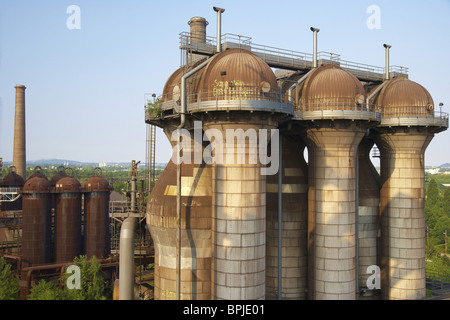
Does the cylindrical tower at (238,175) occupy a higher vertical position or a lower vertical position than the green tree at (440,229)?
higher

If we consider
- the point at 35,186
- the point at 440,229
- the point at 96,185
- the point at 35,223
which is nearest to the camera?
the point at 35,223

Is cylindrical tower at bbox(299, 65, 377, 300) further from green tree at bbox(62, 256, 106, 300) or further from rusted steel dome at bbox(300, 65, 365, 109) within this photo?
green tree at bbox(62, 256, 106, 300)

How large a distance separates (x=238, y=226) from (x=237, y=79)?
10.7 m

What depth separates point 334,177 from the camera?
1323 inches

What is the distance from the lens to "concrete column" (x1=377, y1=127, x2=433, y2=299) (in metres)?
39.2

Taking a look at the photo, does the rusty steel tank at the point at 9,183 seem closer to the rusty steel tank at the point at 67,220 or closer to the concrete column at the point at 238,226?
the rusty steel tank at the point at 67,220

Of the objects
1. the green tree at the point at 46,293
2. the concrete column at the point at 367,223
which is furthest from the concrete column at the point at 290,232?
the green tree at the point at 46,293

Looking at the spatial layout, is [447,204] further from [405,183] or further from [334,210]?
[334,210]

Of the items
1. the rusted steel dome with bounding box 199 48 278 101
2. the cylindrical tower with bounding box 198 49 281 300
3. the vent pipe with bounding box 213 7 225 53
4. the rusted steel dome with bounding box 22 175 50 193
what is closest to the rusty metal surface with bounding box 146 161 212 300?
the cylindrical tower with bounding box 198 49 281 300

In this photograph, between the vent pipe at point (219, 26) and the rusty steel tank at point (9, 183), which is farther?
the rusty steel tank at point (9, 183)

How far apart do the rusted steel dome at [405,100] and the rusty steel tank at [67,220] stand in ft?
129

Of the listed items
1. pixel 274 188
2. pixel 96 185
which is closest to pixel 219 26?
pixel 274 188

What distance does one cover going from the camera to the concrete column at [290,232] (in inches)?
1404

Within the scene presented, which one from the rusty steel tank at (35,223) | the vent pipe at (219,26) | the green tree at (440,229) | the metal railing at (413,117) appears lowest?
the green tree at (440,229)
